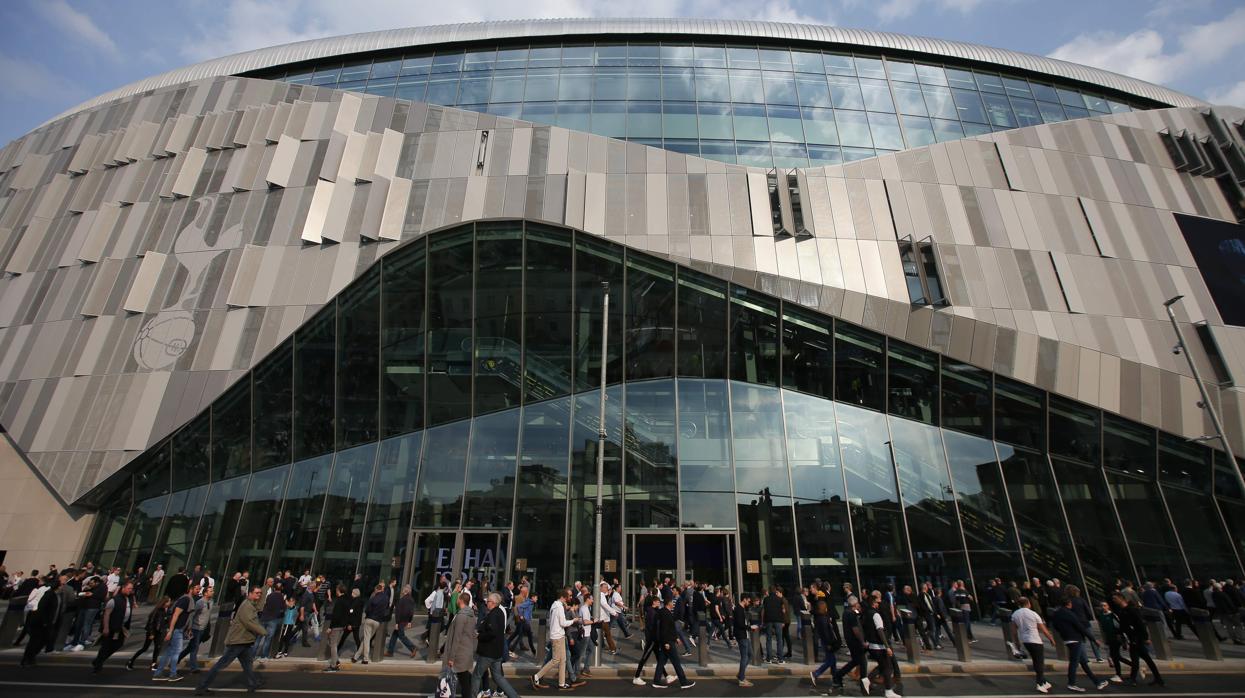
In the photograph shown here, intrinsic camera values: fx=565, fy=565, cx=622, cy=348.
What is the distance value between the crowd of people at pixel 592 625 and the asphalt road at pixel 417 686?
1.13 feet

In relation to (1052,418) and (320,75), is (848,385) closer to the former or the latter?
(1052,418)

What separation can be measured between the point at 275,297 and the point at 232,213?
21.1ft

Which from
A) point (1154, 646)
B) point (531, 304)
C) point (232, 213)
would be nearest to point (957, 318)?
point (1154, 646)

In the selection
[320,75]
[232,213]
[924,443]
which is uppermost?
[320,75]

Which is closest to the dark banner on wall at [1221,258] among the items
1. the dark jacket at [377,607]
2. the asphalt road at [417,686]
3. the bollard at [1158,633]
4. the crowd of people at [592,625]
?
the crowd of people at [592,625]

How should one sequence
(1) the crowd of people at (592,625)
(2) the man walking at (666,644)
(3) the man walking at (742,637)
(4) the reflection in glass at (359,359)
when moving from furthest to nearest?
(4) the reflection in glass at (359,359)
(3) the man walking at (742,637)
(2) the man walking at (666,644)
(1) the crowd of people at (592,625)

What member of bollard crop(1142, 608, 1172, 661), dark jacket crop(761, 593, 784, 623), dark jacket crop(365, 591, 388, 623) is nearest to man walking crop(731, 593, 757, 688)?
dark jacket crop(761, 593, 784, 623)

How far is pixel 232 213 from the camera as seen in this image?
90.9 feet

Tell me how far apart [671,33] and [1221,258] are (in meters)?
28.3

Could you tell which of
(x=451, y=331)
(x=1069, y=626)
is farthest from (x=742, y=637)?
(x=451, y=331)

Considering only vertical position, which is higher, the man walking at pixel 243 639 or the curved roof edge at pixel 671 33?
the curved roof edge at pixel 671 33

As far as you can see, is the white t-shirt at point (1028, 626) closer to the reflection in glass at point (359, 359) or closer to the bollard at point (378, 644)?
the bollard at point (378, 644)

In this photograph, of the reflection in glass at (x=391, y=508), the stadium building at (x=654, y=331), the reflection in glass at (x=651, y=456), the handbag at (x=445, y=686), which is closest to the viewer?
the handbag at (x=445, y=686)

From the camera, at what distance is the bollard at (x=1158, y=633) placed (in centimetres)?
1320
